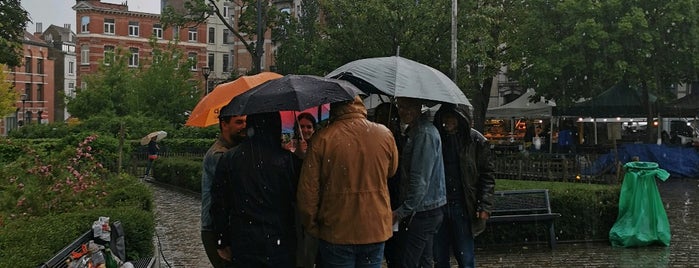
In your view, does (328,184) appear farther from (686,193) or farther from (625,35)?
(625,35)

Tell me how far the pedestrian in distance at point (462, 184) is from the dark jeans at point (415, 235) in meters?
0.75

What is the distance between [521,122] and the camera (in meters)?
41.0

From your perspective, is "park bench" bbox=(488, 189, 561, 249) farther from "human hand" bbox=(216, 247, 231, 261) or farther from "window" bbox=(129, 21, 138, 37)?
Answer: "window" bbox=(129, 21, 138, 37)

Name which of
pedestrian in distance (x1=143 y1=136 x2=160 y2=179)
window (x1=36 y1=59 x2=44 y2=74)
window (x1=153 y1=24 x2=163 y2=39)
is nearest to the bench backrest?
pedestrian in distance (x1=143 y1=136 x2=160 y2=179)

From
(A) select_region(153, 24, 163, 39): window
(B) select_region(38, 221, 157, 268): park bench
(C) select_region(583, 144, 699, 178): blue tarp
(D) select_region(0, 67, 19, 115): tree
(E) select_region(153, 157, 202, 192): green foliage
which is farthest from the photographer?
(A) select_region(153, 24, 163, 39): window

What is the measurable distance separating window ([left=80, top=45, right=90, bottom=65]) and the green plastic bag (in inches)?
2640

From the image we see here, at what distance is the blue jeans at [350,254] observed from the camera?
16.6 feet

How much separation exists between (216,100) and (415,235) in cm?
221

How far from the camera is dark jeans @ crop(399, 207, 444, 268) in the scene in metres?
6.06

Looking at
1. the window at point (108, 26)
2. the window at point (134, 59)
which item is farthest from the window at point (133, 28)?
the window at point (108, 26)

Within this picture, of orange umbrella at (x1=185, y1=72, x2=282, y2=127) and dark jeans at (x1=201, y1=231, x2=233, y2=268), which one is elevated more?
orange umbrella at (x1=185, y1=72, x2=282, y2=127)

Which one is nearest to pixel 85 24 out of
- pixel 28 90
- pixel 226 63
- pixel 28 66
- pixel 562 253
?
pixel 28 66

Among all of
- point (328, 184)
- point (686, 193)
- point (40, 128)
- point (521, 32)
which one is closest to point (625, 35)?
point (521, 32)

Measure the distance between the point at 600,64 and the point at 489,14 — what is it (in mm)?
4022
